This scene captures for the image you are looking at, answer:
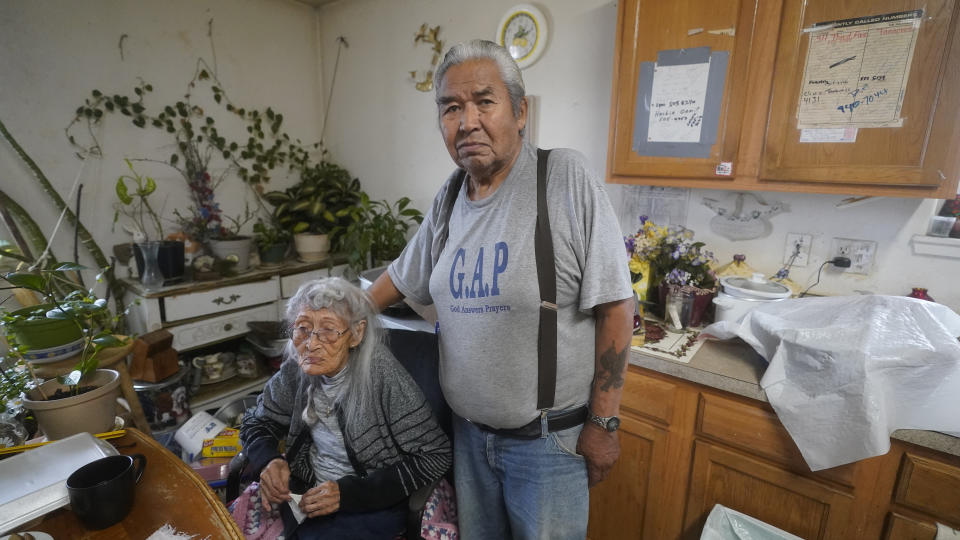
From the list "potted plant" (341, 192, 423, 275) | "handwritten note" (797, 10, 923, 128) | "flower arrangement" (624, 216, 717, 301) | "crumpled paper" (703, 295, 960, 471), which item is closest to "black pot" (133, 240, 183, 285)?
"potted plant" (341, 192, 423, 275)

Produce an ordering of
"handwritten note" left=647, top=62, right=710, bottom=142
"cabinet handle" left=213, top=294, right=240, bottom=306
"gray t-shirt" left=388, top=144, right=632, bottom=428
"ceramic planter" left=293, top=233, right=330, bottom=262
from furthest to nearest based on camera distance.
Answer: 1. "ceramic planter" left=293, top=233, right=330, bottom=262
2. "cabinet handle" left=213, top=294, right=240, bottom=306
3. "handwritten note" left=647, top=62, right=710, bottom=142
4. "gray t-shirt" left=388, top=144, right=632, bottom=428

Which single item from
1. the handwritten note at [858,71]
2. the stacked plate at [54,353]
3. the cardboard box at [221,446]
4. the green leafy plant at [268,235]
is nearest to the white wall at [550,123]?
the handwritten note at [858,71]

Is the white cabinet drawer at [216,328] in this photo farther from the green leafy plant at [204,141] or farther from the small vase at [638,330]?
the small vase at [638,330]

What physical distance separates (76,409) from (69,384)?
62mm

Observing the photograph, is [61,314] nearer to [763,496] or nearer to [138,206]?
[138,206]

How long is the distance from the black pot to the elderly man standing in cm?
192

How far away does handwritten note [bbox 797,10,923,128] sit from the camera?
4.06ft

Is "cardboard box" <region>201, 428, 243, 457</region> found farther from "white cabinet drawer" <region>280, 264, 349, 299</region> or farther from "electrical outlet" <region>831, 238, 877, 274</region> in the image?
"electrical outlet" <region>831, 238, 877, 274</region>

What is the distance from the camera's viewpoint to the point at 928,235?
152cm

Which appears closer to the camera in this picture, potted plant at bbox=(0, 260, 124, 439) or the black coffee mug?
the black coffee mug

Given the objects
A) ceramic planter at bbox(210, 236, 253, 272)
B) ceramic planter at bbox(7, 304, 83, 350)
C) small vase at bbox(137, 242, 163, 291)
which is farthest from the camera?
ceramic planter at bbox(210, 236, 253, 272)

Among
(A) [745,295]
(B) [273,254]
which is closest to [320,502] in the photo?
(A) [745,295]

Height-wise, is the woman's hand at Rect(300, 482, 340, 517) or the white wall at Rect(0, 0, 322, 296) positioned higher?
the white wall at Rect(0, 0, 322, 296)

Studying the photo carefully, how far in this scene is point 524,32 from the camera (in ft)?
7.32
